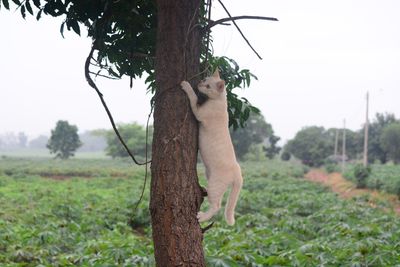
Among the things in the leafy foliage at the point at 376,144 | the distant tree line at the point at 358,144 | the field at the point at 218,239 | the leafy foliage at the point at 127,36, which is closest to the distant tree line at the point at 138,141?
the distant tree line at the point at 358,144

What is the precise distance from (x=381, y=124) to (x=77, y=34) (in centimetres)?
5237

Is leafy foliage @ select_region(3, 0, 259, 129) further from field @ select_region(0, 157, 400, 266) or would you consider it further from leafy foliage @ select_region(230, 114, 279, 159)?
leafy foliage @ select_region(230, 114, 279, 159)

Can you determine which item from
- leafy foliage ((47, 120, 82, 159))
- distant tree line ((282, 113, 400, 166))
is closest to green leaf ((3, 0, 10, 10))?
distant tree line ((282, 113, 400, 166))

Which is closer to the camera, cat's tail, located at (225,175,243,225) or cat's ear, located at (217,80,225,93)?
cat's ear, located at (217,80,225,93)

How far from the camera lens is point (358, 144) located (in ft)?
167

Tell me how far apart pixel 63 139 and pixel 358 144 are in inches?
1329

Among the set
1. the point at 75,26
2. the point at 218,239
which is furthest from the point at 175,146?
the point at 218,239

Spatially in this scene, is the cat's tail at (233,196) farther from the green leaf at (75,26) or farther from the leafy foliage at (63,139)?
the leafy foliage at (63,139)

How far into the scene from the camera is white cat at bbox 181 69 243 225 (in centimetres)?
233

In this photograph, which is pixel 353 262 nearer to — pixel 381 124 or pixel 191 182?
pixel 191 182

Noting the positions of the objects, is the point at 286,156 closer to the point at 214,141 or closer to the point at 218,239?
the point at 218,239

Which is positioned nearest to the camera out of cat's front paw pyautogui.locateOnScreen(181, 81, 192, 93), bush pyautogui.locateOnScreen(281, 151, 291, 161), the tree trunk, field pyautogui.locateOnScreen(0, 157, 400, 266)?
the tree trunk

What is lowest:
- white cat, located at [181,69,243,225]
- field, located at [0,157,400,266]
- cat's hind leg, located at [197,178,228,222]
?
field, located at [0,157,400,266]

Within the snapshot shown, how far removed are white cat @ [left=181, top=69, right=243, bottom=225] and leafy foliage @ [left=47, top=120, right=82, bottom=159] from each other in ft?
175
